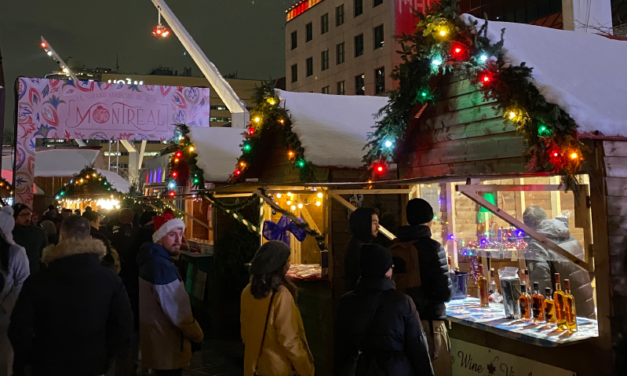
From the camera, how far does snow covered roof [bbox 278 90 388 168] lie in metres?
8.32

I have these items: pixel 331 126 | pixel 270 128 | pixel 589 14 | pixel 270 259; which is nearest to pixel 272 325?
pixel 270 259

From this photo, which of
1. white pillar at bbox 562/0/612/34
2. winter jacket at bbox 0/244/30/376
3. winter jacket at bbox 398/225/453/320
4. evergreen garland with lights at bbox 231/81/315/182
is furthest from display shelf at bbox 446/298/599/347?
white pillar at bbox 562/0/612/34

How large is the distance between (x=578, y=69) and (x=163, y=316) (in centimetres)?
477

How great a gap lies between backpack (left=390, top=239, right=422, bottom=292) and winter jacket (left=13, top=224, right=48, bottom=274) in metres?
4.89

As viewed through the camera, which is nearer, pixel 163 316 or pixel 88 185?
pixel 163 316

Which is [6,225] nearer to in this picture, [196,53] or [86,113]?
[86,113]

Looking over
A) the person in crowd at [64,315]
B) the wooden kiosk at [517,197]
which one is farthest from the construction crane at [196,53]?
the person in crowd at [64,315]

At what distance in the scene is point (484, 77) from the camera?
5.32 m

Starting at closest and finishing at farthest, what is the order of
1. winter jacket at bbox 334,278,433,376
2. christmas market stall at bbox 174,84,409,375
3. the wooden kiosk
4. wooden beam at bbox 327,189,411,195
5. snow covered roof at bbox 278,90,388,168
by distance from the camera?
1. winter jacket at bbox 334,278,433,376
2. the wooden kiosk
3. wooden beam at bbox 327,189,411,195
4. christmas market stall at bbox 174,84,409,375
5. snow covered roof at bbox 278,90,388,168

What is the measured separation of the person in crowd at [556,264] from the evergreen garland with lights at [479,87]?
4.58ft

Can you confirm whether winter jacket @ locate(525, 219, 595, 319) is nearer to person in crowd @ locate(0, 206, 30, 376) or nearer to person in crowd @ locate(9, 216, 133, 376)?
person in crowd @ locate(9, 216, 133, 376)

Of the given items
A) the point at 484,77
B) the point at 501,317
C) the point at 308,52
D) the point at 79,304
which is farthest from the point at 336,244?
the point at 308,52

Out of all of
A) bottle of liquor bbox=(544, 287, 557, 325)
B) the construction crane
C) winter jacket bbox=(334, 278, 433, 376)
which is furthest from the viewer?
the construction crane

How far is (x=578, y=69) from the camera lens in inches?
214
